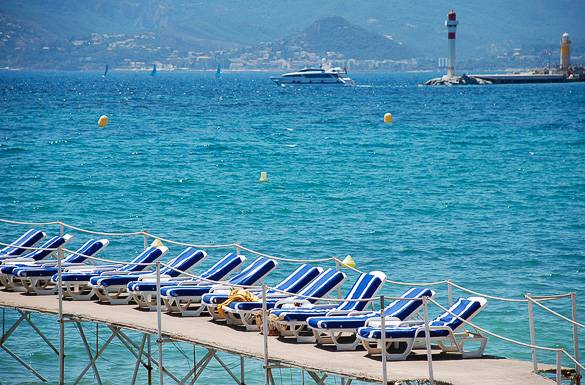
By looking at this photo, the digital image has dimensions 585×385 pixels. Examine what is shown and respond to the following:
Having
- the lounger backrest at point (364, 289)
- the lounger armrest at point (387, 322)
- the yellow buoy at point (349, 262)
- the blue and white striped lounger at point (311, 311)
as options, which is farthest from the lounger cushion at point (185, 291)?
the yellow buoy at point (349, 262)

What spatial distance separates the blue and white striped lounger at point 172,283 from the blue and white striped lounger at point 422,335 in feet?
9.61

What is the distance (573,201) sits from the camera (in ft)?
129

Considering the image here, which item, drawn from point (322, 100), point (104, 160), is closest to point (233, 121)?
point (104, 160)

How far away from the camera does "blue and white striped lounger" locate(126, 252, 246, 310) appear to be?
15.3 metres

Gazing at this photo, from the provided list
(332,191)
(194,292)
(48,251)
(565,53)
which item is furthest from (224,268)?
(565,53)

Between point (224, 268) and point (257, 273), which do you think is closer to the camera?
point (257, 273)

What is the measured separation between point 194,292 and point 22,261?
153 inches

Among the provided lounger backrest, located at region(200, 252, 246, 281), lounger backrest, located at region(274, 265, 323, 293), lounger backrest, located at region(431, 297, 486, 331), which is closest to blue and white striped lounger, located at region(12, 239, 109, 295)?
lounger backrest, located at region(200, 252, 246, 281)

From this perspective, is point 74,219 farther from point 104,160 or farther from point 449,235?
point 104,160

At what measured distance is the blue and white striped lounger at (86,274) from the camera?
1622 centimetres

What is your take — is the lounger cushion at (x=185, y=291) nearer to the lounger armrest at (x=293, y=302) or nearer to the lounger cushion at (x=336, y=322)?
the lounger armrest at (x=293, y=302)

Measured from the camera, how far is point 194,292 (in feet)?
49.8

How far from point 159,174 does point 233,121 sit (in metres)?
30.2

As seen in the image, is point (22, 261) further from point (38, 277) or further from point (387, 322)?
point (387, 322)
